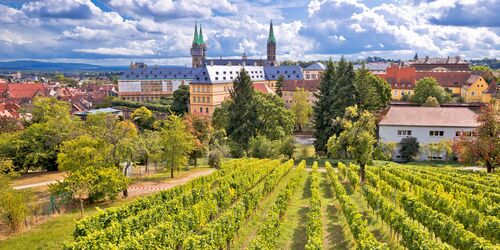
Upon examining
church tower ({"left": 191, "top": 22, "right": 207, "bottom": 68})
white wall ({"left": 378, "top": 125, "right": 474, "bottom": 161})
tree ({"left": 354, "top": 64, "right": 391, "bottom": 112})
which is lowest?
white wall ({"left": 378, "top": 125, "right": 474, "bottom": 161})

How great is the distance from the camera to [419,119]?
4444 centimetres

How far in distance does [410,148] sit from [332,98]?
11.5m

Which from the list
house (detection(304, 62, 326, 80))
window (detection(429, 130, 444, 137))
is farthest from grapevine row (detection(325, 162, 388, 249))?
house (detection(304, 62, 326, 80))

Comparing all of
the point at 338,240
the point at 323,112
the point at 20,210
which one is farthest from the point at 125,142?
the point at 323,112

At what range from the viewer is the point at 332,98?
155 feet

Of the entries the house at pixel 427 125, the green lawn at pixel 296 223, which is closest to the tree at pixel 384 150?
the house at pixel 427 125

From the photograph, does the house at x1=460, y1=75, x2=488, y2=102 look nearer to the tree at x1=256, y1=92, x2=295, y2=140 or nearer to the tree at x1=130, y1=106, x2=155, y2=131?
the tree at x1=256, y1=92, x2=295, y2=140

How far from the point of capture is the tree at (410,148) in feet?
139

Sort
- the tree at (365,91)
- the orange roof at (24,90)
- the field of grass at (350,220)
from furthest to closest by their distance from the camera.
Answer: the orange roof at (24,90), the tree at (365,91), the field of grass at (350,220)

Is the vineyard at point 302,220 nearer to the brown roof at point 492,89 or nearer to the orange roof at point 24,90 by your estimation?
the brown roof at point 492,89

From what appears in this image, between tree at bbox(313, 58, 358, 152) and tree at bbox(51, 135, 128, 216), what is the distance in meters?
29.2

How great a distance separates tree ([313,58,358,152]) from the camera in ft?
153

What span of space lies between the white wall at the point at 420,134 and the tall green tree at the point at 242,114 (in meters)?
17.1

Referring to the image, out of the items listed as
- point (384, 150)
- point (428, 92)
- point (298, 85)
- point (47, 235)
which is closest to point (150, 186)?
point (47, 235)
